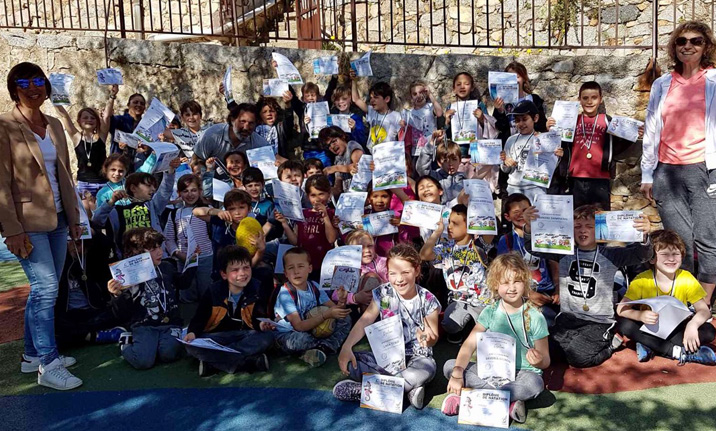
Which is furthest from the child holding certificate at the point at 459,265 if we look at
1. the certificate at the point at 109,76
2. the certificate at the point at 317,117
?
the certificate at the point at 109,76

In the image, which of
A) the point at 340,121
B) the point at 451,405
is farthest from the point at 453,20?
the point at 451,405

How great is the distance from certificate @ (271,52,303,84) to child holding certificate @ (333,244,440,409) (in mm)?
3570

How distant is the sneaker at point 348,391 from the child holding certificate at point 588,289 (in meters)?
1.44

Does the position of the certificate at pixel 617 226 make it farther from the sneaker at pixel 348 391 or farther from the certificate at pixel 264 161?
the certificate at pixel 264 161

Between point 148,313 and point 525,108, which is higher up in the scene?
point 525,108

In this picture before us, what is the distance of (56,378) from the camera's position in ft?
14.2

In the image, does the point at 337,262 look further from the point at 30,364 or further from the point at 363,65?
the point at 363,65

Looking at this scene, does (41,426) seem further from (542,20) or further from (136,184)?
(542,20)

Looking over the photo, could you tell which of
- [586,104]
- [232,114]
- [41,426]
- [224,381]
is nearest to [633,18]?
[586,104]

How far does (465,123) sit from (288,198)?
2064 mm

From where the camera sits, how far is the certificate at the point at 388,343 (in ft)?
12.9

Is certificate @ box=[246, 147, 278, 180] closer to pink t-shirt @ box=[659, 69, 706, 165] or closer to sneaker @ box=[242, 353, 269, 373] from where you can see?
sneaker @ box=[242, 353, 269, 373]

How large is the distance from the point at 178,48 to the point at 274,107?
176cm

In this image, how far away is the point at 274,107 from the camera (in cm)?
712
